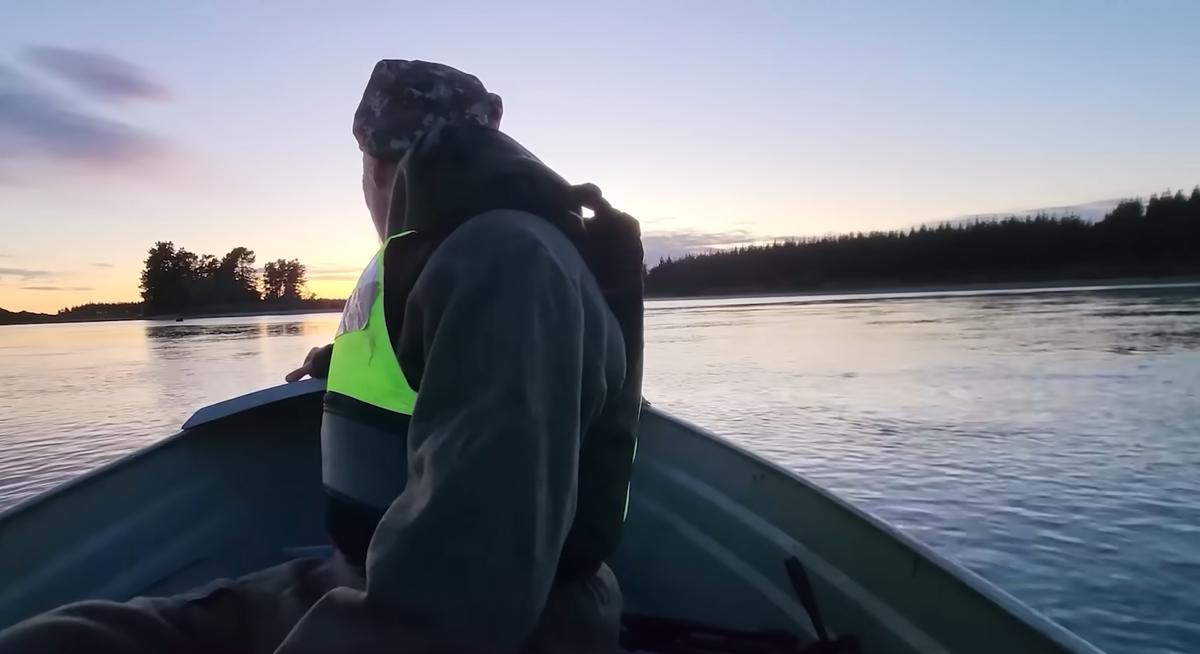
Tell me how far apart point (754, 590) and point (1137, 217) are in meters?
87.1

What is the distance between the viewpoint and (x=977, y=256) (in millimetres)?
83562

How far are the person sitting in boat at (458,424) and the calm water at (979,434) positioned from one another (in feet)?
12.4

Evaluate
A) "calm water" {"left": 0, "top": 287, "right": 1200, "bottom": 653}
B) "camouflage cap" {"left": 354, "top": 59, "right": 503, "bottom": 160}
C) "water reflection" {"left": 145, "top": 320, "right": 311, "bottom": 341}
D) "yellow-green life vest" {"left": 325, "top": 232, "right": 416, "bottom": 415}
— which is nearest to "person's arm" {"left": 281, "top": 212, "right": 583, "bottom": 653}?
"yellow-green life vest" {"left": 325, "top": 232, "right": 416, "bottom": 415}

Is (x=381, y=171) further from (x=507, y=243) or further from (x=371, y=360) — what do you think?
(x=507, y=243)

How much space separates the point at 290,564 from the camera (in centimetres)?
183

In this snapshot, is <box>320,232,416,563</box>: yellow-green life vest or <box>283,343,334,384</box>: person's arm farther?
<box>283,343,334,384</box>: person's arm

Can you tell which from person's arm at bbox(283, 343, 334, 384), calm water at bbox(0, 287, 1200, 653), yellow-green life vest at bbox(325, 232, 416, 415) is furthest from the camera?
calm water at bbox(0, 287, 1200, 653)

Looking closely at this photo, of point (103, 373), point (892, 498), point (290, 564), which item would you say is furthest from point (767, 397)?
point (103, 373)

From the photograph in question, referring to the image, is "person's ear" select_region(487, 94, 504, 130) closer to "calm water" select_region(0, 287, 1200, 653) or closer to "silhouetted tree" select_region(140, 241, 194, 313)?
"calm water" select_region(0, 287, 1200, 653)

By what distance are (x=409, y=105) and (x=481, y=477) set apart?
3.25 feet

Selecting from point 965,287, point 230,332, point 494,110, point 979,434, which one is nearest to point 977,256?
point 965,287

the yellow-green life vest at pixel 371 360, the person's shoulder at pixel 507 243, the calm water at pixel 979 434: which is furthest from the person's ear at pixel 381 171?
the calm water at pixel 979 434

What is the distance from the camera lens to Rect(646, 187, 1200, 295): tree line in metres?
70.1

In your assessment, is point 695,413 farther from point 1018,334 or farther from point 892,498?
point 1018,334
